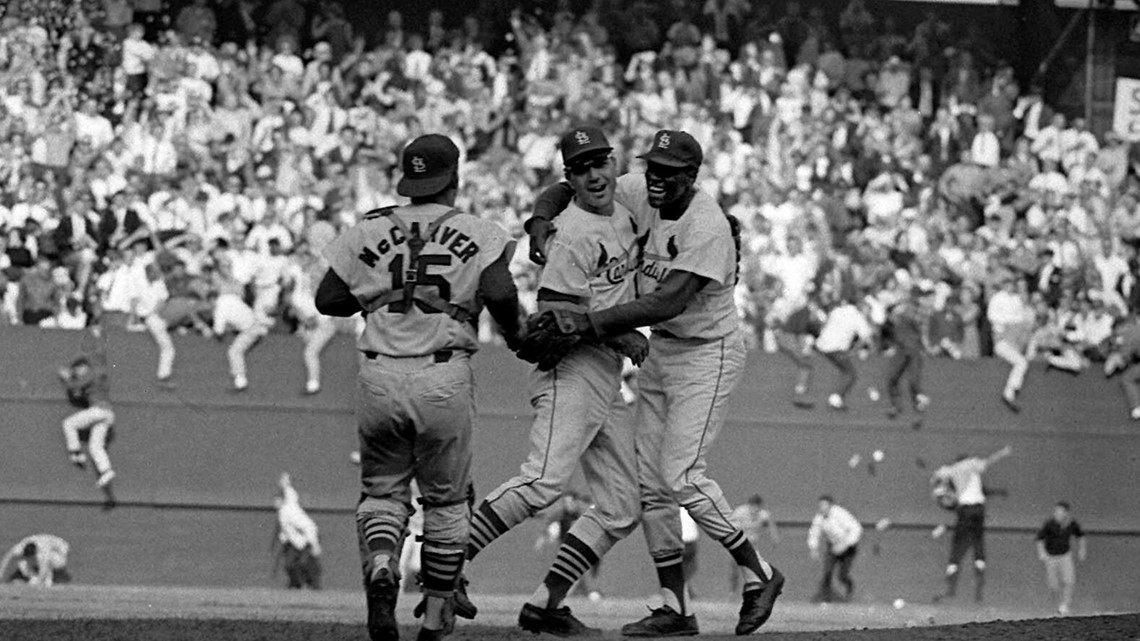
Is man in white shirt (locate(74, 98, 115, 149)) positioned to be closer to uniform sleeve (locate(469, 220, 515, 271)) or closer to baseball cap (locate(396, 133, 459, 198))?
baseball cap (locate(396, 133, 459, 198))

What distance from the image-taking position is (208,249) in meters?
16.7

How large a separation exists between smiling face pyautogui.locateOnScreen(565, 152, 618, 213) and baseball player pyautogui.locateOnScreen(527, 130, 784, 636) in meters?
0.15

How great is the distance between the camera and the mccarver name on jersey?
263 inches

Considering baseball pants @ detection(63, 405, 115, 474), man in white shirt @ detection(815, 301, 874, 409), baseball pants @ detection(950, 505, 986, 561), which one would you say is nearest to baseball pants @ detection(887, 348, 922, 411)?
man in white shirt @ detection(815, 301, 874, 409)

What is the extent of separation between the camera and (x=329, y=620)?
10.5 metres

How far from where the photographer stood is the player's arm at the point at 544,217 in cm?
757

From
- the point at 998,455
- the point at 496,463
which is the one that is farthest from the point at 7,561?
the point at 998,455

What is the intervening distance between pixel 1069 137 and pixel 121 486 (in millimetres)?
10493

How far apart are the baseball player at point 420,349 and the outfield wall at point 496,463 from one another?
9940 millimetres

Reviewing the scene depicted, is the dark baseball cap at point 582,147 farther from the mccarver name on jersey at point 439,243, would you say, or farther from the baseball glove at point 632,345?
the mccarver name on jersey at point 439,243

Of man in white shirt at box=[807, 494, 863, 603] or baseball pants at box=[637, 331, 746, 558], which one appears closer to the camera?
baseball pants at box=[637, 331, 746, 558]

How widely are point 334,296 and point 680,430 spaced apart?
1583 mm

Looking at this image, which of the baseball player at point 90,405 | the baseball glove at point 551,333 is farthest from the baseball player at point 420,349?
the baseball player at point 90,405

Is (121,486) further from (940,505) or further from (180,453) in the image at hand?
(940,505)
